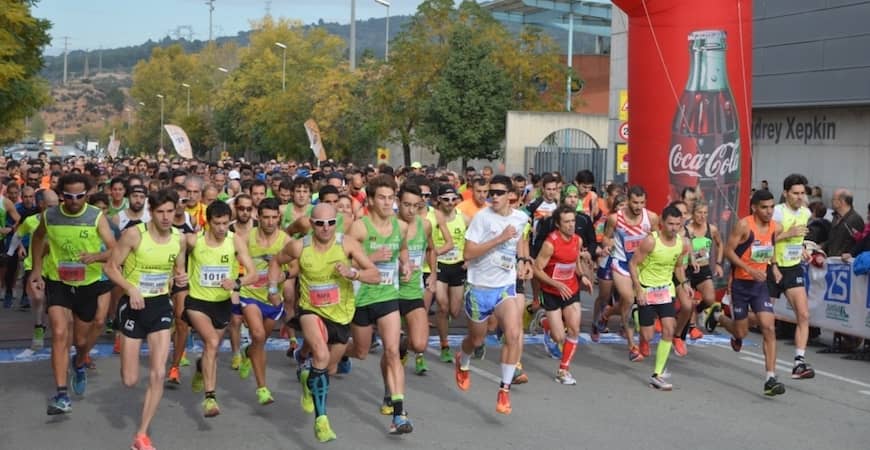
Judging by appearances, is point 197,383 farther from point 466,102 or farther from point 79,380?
point 466,102

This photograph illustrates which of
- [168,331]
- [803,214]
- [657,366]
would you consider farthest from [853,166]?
[168,331]

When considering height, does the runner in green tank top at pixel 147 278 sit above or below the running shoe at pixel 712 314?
above

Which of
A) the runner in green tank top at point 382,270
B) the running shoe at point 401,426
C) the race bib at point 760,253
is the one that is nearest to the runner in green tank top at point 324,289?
the runner in green tank top at point 382,270

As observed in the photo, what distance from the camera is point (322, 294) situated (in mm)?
8922

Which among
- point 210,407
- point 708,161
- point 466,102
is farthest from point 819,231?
point 466,102

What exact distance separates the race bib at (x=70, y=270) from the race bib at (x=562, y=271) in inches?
167

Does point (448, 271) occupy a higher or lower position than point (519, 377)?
higher

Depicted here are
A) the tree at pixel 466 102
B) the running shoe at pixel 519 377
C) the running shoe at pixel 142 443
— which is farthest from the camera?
the tree at pixel 466 102

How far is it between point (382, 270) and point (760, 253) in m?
4.08

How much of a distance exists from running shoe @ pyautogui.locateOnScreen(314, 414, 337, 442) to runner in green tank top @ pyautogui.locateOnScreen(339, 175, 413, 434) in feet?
2.23

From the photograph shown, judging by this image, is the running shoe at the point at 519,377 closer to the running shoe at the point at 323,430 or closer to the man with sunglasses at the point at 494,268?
the man with sunglasses at the point at 494,268

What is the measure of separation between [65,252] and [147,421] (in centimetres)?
243

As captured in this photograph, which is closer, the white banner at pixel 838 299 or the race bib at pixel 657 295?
the race bib at pixel 657 295

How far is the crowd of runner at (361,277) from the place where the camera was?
8.97 metres
